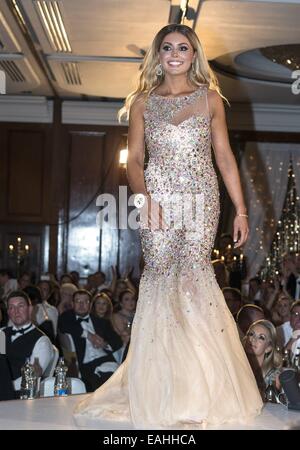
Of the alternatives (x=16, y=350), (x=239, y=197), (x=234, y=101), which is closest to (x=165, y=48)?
(x=239, y=197)

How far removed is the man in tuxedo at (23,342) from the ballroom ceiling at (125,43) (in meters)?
3.08

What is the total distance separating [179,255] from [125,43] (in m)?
6.34

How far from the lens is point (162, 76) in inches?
164

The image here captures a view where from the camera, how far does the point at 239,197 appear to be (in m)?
4.09

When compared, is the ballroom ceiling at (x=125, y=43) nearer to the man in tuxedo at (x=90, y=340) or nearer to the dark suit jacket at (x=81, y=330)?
the man in tuxedo at (x=90, y=340)

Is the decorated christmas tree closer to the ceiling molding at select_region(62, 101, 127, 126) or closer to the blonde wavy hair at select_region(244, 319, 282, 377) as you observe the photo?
the ceiling molding at select_region(62, 101, 127, 126)

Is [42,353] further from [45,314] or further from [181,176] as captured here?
[181,176]

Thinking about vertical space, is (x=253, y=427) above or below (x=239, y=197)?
below

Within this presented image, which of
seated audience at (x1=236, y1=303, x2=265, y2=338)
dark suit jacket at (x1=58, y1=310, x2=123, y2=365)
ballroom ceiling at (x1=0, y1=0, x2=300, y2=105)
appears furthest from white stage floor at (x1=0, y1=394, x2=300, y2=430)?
ballroom ceiling at (x1=0, y1=0, x2=300, y2=105)

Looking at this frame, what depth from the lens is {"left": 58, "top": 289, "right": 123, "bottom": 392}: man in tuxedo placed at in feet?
25.3

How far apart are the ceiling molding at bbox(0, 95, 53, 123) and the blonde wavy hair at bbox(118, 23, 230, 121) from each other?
1034 cm
